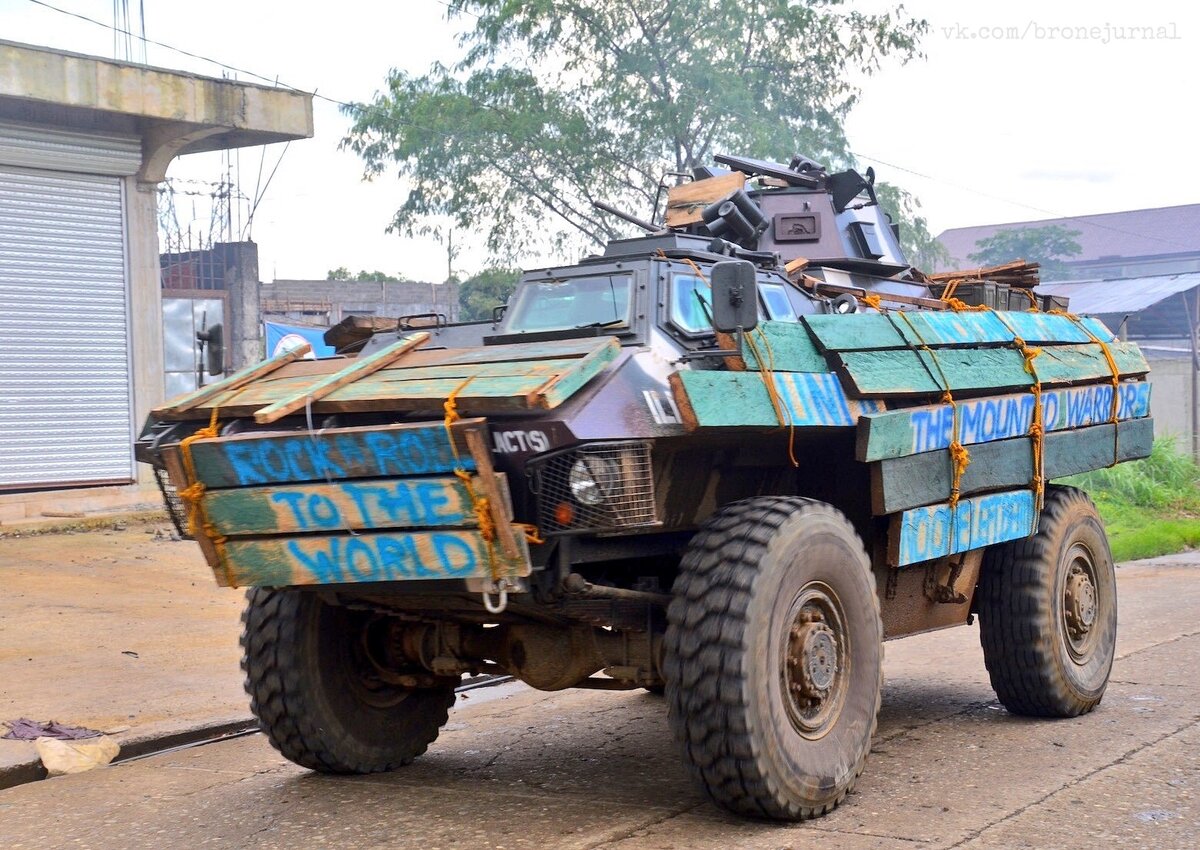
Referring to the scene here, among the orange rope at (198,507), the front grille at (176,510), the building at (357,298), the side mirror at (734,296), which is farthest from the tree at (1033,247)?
the orange rope at (198,507)

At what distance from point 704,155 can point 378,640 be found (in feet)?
47.4

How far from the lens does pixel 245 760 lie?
22.0 feet

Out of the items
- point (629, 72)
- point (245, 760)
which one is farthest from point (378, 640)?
point (629, 72)

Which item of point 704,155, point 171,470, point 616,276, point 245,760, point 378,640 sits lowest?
point 245,760

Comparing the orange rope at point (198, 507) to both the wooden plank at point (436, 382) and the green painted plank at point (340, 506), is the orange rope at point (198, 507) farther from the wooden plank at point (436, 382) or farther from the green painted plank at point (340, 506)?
the wooden plank at point (436, 382)

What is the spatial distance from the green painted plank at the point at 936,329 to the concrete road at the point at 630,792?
176cm

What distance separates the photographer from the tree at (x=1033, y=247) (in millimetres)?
48781

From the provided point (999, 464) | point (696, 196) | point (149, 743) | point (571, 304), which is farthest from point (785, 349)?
point (696, 196)

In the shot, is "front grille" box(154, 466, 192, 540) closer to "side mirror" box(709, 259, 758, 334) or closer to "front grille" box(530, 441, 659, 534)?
"front grille" box(530, 441, 659, 534)

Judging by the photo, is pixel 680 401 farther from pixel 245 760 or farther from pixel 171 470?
pixel 245 760

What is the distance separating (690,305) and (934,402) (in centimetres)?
117

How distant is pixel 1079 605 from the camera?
734 cm

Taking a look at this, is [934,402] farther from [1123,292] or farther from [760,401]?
[1123,292]

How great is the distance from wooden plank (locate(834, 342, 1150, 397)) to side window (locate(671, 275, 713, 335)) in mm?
572
